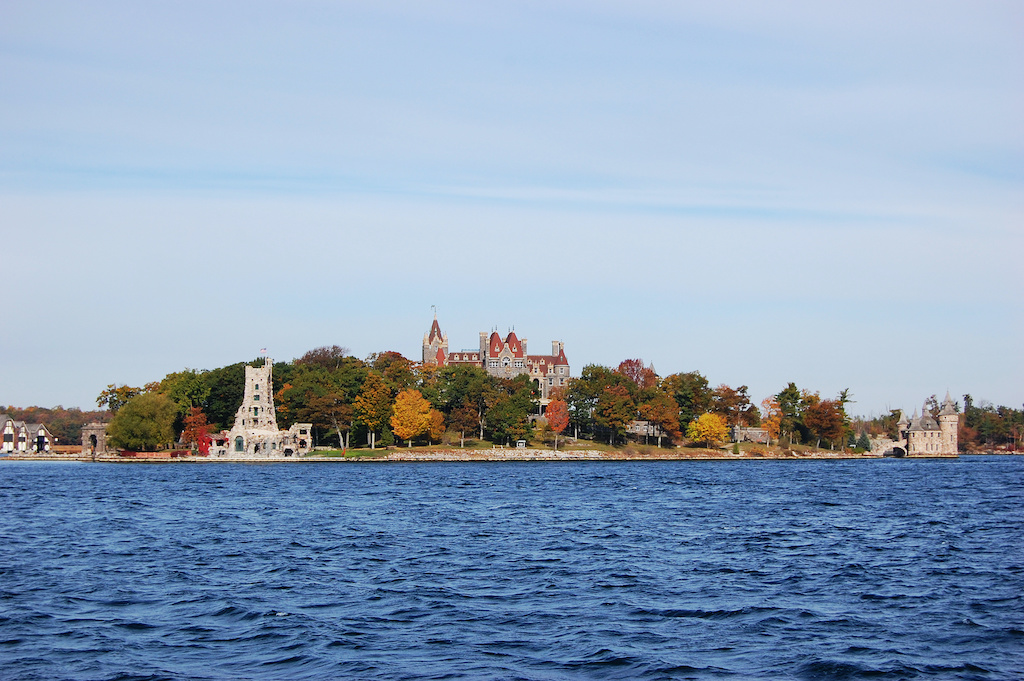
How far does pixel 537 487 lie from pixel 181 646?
5368 cm

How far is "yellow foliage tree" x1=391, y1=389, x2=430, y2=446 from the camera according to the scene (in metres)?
128

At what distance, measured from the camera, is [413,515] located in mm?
50469

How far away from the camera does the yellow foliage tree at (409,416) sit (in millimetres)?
128500

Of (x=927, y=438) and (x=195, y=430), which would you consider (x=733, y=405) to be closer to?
(x=927, y=438)

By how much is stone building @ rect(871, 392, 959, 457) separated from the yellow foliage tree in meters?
89.1

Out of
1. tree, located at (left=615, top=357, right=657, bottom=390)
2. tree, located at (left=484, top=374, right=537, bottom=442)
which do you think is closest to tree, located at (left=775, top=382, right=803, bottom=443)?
tree, located at (left=615, top=357, right=657, bottom=390)

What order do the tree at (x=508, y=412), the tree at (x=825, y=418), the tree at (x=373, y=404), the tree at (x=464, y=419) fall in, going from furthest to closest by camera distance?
1. the tree at (x=825, y=418)
2. the tree at (x=464, y=419)
3. the tree at (x=508, y=412)
4. the tree at (x=373, y=404)

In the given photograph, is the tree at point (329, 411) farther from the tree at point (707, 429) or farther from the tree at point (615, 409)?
the tree at point (707, 429)

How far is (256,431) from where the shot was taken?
125 meters

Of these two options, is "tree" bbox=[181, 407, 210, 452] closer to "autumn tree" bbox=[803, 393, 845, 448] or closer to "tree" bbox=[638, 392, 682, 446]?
"tree" bbox=[638, 392, 682, 446]

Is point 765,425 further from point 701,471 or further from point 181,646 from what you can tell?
point 181,646

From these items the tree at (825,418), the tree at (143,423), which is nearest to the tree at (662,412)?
the tree at (825,418)

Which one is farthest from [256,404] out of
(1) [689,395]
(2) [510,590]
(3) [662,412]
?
(2) [510,590]

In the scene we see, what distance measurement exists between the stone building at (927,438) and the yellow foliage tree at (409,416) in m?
89.1
